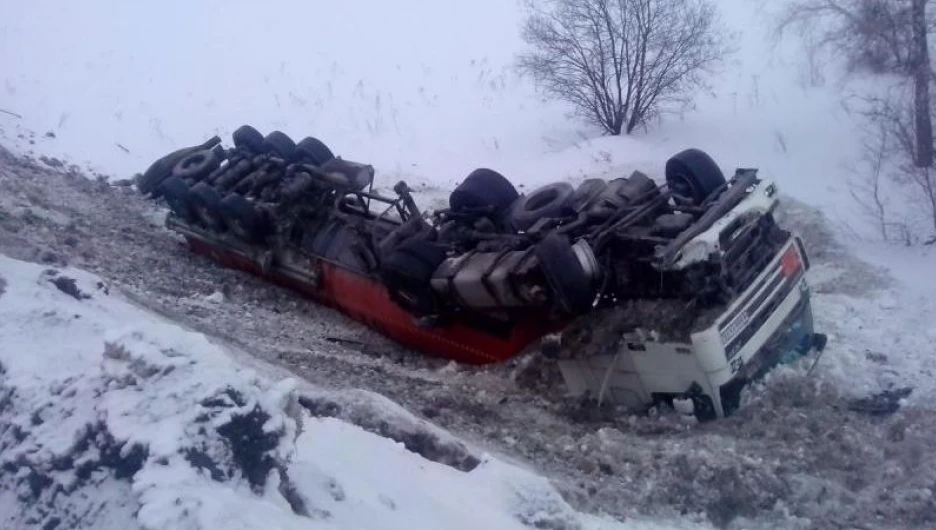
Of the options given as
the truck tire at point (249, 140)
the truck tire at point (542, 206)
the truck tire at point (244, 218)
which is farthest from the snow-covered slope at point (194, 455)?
the truck tire at point (249, 140)

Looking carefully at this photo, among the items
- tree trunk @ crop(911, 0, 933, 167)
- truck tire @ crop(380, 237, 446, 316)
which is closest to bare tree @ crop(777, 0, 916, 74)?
tree trunk @ crop(911, 0, 933, 167)

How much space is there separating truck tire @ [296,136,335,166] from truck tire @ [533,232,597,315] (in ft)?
12.5

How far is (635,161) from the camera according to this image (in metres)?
13.5

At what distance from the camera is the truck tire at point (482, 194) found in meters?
7.67

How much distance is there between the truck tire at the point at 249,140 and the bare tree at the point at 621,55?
5.68 meters

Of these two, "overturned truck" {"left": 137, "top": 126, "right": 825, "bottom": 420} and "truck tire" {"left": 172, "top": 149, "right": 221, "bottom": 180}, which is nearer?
"overturned truck" {"left": 137, "top": 126, "right": 825, "bottom": 420}

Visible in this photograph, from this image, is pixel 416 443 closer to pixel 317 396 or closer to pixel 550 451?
pixel 317 396

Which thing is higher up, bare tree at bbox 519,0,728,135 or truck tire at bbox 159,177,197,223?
bare tree at bbox 519,0,728,135

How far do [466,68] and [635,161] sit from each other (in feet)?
21.8

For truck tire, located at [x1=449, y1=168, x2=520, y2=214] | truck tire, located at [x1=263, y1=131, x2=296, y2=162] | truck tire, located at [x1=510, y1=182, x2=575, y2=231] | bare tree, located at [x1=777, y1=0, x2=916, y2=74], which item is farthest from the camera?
bare tree, located at [x1=777, y1=0, x2=916, y2=74]

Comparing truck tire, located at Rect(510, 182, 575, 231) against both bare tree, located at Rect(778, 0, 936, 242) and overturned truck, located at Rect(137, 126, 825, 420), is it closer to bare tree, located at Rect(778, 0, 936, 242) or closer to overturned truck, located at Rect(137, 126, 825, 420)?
overturned truck, located at Rect(137, 126, 825, 420)

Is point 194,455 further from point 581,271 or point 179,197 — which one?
point 179,197

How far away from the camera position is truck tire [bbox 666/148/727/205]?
23.1ft

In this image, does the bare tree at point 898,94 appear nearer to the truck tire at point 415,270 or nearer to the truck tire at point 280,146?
the truck tire at point 415,270
